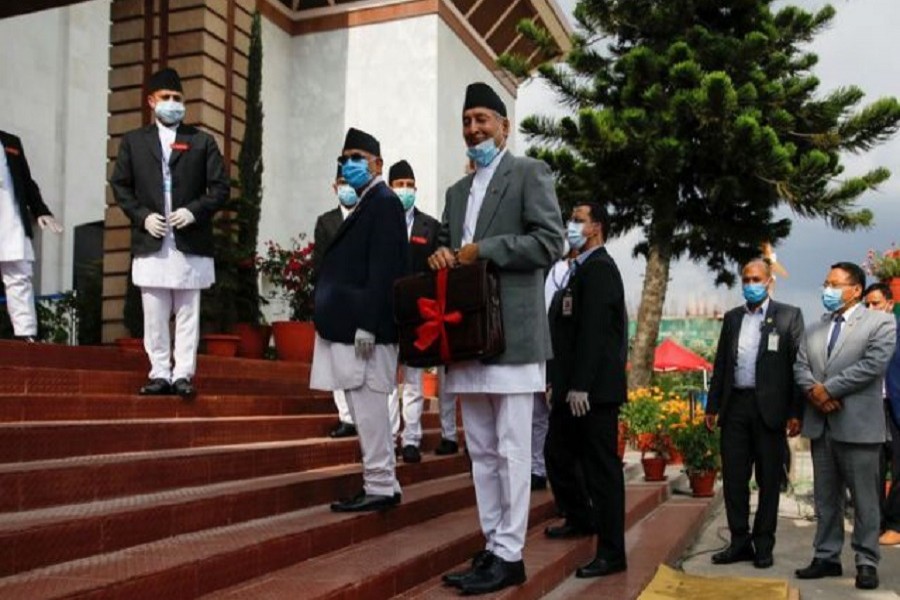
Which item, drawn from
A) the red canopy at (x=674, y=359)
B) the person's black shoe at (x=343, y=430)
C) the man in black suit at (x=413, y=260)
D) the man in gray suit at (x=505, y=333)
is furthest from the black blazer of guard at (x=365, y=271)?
the red canopy at (x=674, y=359)

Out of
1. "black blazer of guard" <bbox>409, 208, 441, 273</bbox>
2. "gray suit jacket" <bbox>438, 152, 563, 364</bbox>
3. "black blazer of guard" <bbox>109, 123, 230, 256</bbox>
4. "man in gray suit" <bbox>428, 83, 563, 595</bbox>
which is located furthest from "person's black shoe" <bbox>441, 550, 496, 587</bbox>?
"black blazer of guard" <bbox>109, 123, 230, 256</bbox>

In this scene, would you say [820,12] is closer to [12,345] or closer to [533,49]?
[533,49]

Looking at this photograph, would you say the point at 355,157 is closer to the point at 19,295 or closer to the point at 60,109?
the point at 19,295

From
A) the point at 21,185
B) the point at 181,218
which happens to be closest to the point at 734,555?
the point at 181,218

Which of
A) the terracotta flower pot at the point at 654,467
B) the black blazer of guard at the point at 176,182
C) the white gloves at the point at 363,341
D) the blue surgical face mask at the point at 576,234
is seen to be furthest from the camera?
the terracotta flower pot at the point at 654,467

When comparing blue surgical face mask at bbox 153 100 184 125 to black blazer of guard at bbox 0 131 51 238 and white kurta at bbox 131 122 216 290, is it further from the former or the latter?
black blazer of guard at bbox 0 131 51 238

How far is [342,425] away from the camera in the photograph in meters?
5.57

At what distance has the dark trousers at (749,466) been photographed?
519cm

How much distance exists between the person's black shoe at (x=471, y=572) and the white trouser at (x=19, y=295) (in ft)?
10.8

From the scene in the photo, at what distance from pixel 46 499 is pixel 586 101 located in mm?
13045

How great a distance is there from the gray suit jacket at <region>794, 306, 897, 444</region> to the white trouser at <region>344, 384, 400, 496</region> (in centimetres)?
242

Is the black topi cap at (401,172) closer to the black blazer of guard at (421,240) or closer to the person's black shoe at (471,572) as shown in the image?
the black blazer of guard at (421,240)

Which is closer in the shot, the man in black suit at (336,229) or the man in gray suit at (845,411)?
the man in gray suit at (845,411)

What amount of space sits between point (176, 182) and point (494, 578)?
9.69 feet
